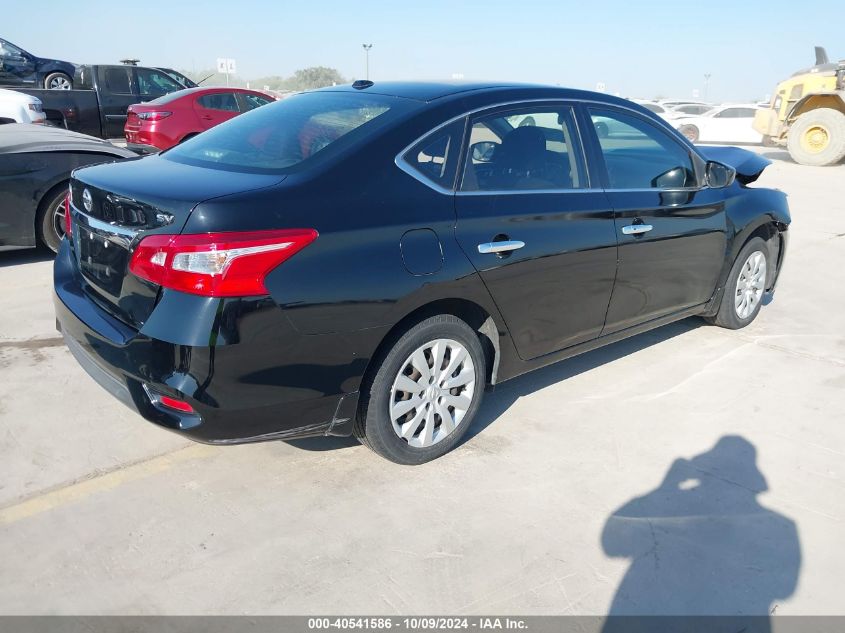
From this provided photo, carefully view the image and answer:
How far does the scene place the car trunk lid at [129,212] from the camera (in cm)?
267

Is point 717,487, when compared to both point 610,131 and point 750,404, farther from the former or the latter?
point 610,131

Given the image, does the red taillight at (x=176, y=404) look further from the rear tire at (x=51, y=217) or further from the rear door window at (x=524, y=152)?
the rear tire at (x=51, y=217)

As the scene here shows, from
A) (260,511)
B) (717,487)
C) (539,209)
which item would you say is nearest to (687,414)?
(717,487)

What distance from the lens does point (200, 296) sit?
8.41 ft

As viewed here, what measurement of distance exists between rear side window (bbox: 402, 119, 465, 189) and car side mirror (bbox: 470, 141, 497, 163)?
89mm

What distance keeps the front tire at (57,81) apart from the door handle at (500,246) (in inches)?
713

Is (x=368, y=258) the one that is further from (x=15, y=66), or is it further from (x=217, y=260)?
(x=15, y=66)

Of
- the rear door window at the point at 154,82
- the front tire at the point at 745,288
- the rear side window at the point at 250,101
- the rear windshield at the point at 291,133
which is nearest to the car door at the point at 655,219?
the front tire at the point at 745,288

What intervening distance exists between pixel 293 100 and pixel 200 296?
5.46 ft

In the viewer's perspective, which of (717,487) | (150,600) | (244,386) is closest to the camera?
(150,600)

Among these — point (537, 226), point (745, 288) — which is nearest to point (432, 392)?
point (537, 226)

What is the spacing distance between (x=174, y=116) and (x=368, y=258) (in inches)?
385

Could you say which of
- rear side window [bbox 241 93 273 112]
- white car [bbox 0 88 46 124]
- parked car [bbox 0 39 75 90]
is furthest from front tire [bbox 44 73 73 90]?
white car [bbox 0 88 46 124]

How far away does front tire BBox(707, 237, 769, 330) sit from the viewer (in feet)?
16.6
